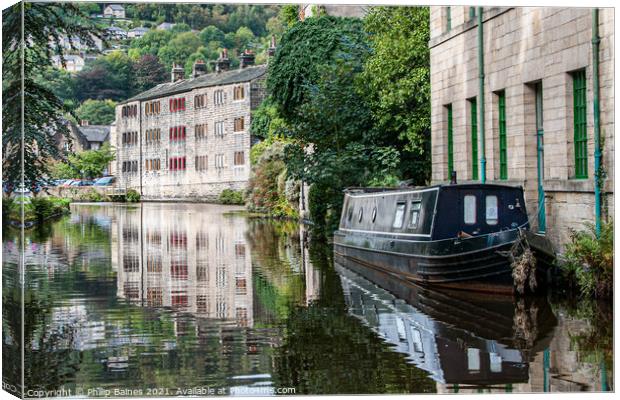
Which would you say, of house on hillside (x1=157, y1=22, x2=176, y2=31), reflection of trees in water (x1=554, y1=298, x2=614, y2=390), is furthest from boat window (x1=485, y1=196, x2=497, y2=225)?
house on hillside (x1=157, y1=22, x2=176, y2=31)

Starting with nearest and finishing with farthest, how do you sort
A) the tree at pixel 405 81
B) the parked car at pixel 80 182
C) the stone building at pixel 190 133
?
the parked car at pixel 80 182, the stone building at pixel 190 133, the tree at pixel 405 81

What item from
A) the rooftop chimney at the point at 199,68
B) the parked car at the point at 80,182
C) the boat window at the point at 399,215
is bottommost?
the boat window at the point at 399,215

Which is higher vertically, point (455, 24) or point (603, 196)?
point (455, 24)

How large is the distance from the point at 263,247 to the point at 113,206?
8.85 meters

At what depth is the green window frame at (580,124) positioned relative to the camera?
19.6 m

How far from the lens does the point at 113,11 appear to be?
43.3ft

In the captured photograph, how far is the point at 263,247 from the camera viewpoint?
30703mm

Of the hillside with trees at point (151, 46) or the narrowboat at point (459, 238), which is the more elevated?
the hillside with trees at point (151, 46)

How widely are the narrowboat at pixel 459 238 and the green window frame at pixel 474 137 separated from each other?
1.98 metres


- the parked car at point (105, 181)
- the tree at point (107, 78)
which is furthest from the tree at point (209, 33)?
the parked car at point (105, 181)

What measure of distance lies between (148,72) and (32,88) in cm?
260

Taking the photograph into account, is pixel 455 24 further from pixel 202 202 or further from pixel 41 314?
pixel 41 314

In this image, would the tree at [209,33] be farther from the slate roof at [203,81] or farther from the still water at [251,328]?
the still water at [251,328]

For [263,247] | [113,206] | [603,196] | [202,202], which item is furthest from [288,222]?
[603,196]
